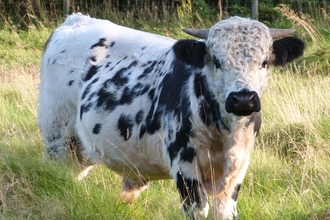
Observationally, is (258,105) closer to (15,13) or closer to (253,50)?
(253,50)

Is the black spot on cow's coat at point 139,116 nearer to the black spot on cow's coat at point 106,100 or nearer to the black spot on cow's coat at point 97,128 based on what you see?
the black spot on cow's coat at point 106,100

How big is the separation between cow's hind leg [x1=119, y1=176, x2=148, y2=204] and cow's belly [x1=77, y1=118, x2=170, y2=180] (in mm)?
146

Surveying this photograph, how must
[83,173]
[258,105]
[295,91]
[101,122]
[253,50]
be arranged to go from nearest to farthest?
[258,105], [253,50], [101,122], [83,173], [295,91]

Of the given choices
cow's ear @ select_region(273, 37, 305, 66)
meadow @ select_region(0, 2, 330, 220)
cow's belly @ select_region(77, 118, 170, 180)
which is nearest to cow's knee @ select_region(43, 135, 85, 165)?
meadow @ select_region(0, 2, 330, 220)

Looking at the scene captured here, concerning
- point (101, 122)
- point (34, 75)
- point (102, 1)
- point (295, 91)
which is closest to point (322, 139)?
point (295, 91)

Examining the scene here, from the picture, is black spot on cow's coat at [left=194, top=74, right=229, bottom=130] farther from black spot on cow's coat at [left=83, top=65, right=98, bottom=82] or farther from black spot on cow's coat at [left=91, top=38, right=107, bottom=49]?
black spot on cow's coat at [left=91, top=38, right=107, bottom=49]

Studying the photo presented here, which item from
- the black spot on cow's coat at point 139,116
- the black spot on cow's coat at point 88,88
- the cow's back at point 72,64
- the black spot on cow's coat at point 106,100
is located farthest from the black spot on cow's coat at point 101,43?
the black spot on cow's coat at point 139,116

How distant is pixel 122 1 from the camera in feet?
56.2

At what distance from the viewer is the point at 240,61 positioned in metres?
4.43

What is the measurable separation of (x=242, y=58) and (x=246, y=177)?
1.59 m

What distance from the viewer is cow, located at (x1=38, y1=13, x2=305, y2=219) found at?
459 centimetres

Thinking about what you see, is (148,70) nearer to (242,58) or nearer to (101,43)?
(101,43)

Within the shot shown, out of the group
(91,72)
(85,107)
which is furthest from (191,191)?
(91,72)

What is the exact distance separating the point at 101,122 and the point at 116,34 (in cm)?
92
